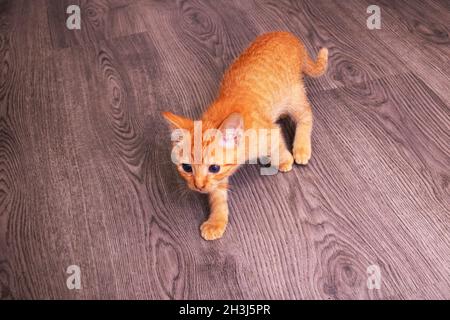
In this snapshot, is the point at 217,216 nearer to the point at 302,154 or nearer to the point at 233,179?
the point at 233,179

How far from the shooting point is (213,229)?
122 cm

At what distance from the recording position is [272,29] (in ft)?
6.48

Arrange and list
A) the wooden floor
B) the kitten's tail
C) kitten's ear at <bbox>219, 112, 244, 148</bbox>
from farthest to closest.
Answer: the kitten's tail, the wooden floor, kitten's ear at <bbox>219, 112, 244, 148</bbox>

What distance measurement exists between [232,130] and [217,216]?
0.98 feet

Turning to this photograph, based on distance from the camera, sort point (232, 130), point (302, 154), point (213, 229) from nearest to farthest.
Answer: point (232, 130), point (213, 229), point (302, 154)

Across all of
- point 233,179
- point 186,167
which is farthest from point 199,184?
point 233,179

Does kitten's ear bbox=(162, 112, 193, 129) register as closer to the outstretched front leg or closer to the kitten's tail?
the outstretched front leg

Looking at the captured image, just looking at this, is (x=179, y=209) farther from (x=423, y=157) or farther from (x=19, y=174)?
(x=423, y=157)

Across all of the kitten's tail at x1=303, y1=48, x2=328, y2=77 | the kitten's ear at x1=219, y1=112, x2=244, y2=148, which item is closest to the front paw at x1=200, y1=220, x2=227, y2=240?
the kitten's ear at x1=219, y1=112, x2=244, y2=148

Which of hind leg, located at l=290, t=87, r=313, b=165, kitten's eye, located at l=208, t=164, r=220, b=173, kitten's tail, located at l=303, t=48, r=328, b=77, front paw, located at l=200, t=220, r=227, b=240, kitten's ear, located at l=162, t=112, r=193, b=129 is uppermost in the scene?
kitten's ear, located at l=162, t=112, r=193, b=129

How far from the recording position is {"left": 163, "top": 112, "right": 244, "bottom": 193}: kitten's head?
108 cm

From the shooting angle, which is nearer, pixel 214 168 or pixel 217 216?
pixel 214 168

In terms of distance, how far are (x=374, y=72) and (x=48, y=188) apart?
1.33 metres

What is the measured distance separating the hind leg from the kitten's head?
31cm
